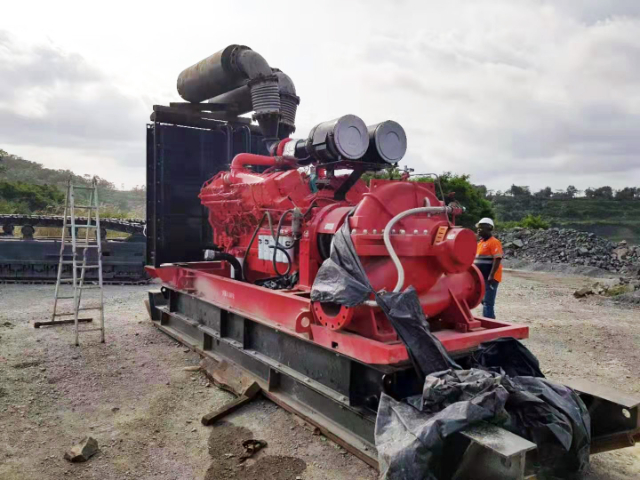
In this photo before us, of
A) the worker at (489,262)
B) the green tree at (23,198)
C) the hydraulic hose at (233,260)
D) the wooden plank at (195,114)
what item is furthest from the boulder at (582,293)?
the green tree at (23,198)

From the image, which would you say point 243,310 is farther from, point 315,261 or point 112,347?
point 112,347

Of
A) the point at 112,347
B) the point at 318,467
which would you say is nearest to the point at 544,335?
the point at 318,467

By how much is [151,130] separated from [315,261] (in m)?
4.21

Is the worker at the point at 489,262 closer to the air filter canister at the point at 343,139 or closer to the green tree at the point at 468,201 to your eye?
the air filter canister at the point at 343,139

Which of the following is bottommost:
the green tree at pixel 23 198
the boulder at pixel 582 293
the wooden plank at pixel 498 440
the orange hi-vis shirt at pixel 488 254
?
the boulder at pixel 582 293

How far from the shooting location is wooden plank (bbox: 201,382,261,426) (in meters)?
3.78

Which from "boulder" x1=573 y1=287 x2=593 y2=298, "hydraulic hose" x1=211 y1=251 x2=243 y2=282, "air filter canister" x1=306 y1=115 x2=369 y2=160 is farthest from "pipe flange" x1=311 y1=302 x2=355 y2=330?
"boulder" x1=573 y1=287 x2=593 y2=298

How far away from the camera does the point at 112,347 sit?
5762 mm

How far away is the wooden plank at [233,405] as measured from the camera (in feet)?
12.4

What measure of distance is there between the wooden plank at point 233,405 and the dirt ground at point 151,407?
6 cm

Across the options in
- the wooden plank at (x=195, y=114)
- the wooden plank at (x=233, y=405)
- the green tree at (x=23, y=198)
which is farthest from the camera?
the green tree at (x=23, y=198)

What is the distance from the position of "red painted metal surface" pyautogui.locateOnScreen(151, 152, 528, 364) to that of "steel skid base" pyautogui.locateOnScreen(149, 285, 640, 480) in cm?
19

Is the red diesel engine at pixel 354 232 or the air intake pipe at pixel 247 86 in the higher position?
the air intake pipe at pixel 247 86

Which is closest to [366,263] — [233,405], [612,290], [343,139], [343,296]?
[343,296]
